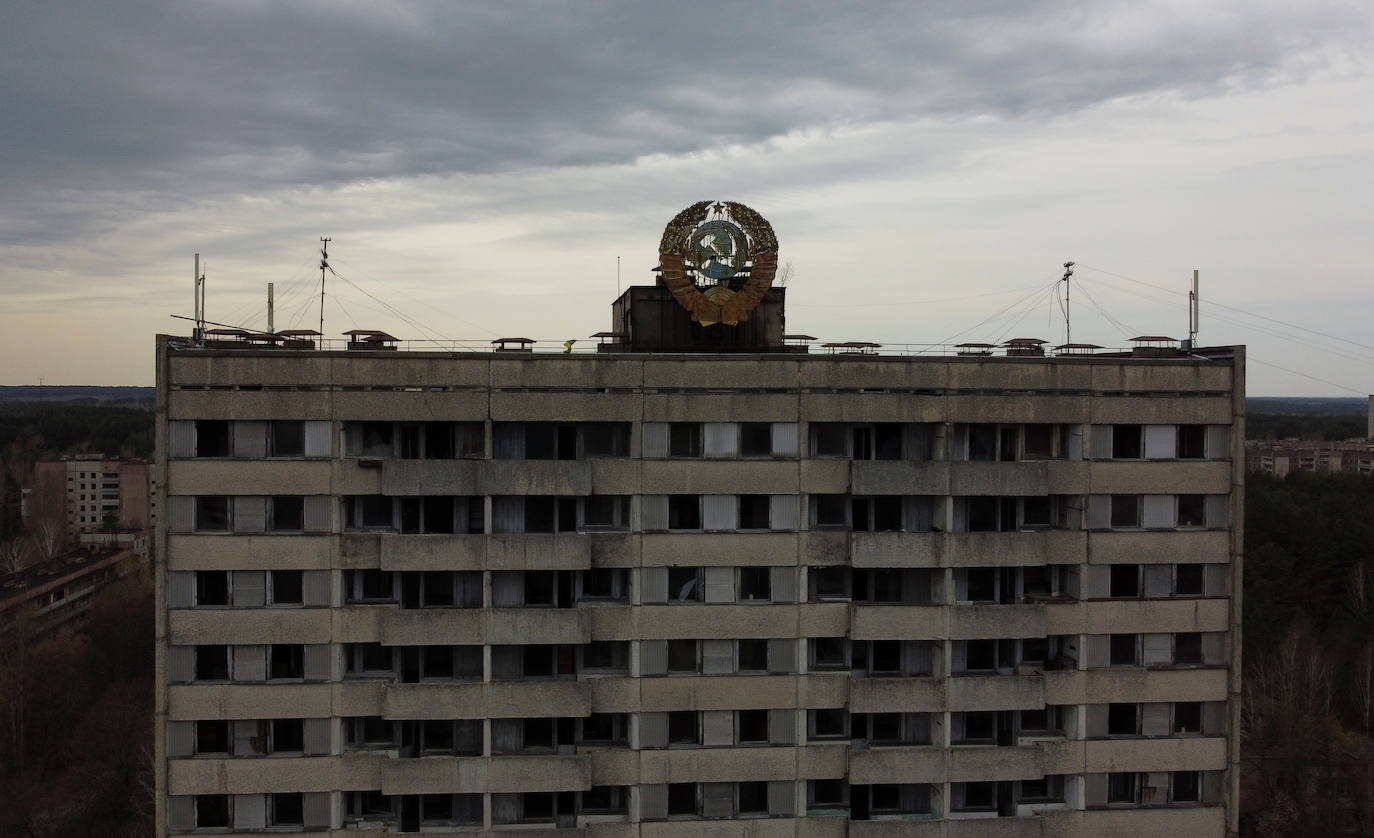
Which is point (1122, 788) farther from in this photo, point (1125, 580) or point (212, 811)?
point (212, 811)

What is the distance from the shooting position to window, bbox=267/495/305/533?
3969 centimetres

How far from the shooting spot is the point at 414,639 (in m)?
39.1

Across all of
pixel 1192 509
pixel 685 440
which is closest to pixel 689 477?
pixel 685 440

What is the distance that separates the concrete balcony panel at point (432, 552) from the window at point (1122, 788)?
28.4m

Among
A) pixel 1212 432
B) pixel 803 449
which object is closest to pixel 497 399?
pixel 803 449

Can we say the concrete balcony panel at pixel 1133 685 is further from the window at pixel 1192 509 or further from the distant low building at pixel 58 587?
the distant low building at pixel 58 587

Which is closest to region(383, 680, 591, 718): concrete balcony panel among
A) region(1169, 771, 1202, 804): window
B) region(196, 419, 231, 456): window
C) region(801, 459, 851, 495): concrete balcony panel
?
region(196, 419, 231, 456): window

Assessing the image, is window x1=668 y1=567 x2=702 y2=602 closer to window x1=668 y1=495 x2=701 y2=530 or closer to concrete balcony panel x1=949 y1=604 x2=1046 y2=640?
window x1=668 y1=495 x2=701 y2=530

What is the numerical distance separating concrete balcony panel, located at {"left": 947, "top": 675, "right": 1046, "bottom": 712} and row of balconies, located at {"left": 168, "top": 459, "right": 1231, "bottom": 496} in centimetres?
783

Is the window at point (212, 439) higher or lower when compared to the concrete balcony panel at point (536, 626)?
higher

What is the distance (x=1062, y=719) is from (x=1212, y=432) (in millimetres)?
13878

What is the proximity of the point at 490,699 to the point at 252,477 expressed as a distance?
1280 centimetres

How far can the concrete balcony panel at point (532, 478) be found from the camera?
39.3 meters

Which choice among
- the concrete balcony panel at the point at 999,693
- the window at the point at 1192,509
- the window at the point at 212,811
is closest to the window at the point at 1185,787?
the concrete balcony panel at the point at 999,693
